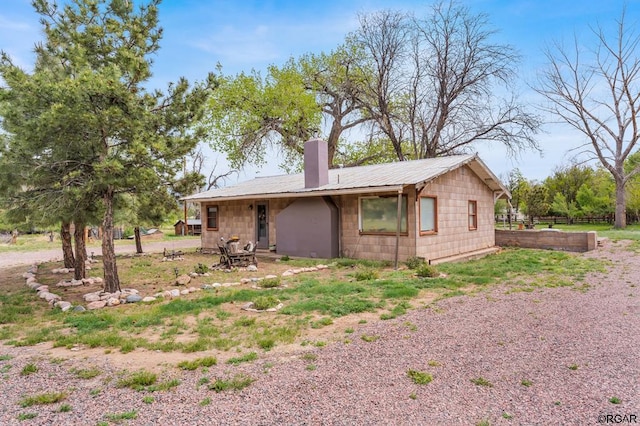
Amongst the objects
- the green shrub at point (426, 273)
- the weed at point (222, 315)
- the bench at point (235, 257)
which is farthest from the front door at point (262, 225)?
the weed at point (222, 315)

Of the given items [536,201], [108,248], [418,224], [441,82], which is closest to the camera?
[108,248]

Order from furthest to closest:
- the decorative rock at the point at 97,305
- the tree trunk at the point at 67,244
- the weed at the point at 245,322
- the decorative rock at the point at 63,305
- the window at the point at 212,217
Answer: the window at the point at 212,217 → the tree trunk at the point at 67,244 → the decorative rock at the point at 97,305 → the decorative rock at the point at 63,305 → the weed at the point at 245,322

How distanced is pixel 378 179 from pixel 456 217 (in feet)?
10.8

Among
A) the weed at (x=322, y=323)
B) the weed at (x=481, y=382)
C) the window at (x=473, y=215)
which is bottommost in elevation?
the weed at (x=481, y=382)

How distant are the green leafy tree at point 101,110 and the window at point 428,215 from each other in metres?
6.75

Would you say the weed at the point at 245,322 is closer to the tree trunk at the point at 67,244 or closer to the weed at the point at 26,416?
the weed at the point at 26,416

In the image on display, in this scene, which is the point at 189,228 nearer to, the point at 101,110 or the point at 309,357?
the point at 101,110

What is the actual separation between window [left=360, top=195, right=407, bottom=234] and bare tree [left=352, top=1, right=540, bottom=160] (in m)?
13.4

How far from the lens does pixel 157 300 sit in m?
7.43

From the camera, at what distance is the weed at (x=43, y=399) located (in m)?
3.34

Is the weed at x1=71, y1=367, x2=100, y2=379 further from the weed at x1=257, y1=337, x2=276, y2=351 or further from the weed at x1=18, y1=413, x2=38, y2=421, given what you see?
the weed at x1=257, y1=337, x2=276, y2=351

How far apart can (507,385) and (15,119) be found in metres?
8.18

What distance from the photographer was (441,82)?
2392 centimetres

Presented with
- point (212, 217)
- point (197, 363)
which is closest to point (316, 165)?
point (212, 217)
